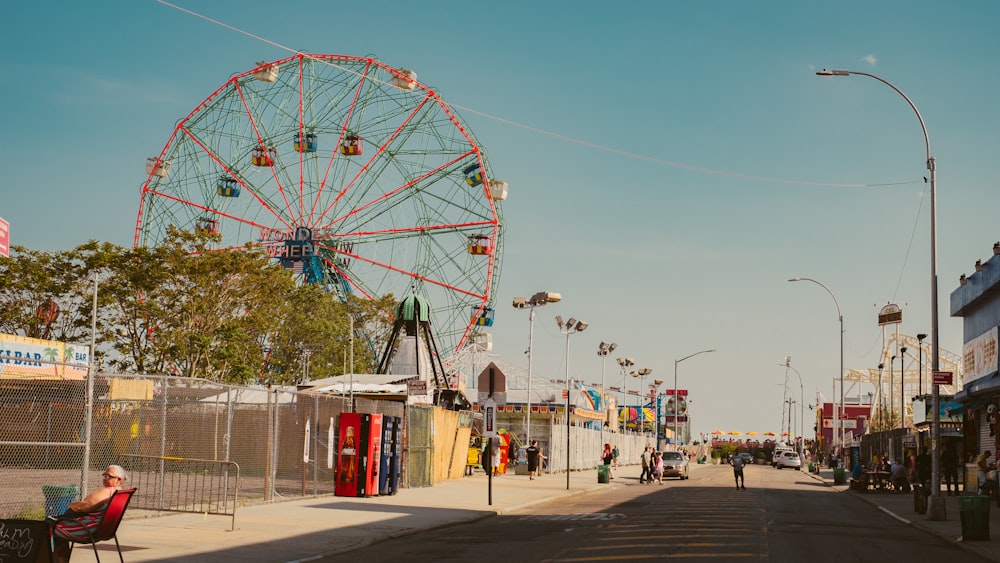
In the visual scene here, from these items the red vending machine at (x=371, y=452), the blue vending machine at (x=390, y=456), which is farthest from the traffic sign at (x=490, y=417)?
the red vending machine at (x=371, y=452)

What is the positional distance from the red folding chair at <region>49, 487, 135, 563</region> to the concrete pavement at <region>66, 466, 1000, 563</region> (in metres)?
2.66

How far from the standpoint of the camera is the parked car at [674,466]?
5622 centimetres

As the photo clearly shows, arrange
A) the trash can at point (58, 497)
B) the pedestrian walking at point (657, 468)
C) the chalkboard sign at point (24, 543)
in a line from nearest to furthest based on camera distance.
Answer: the chalkboard sign at point (24, 543) < the trash can at point (58, 497) < the pedestrian walking at point (657, 468)

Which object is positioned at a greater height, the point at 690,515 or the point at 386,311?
the point at 386,311

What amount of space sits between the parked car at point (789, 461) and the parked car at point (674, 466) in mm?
32387

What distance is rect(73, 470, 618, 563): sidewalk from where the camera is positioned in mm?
15711

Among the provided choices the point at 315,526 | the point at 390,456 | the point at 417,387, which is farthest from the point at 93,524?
the point at 417,387

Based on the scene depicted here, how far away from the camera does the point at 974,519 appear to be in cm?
2084

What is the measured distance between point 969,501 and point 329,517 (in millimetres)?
12768

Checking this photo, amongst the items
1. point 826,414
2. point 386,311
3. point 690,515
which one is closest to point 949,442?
point 690,515

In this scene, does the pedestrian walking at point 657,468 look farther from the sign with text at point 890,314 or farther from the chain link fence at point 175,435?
the chain link fence at point 175,435

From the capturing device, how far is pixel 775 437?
537ft

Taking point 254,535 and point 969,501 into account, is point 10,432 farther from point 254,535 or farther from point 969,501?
point 969,501

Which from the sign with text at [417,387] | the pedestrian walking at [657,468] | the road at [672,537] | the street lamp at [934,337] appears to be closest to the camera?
the road at [672,537]
